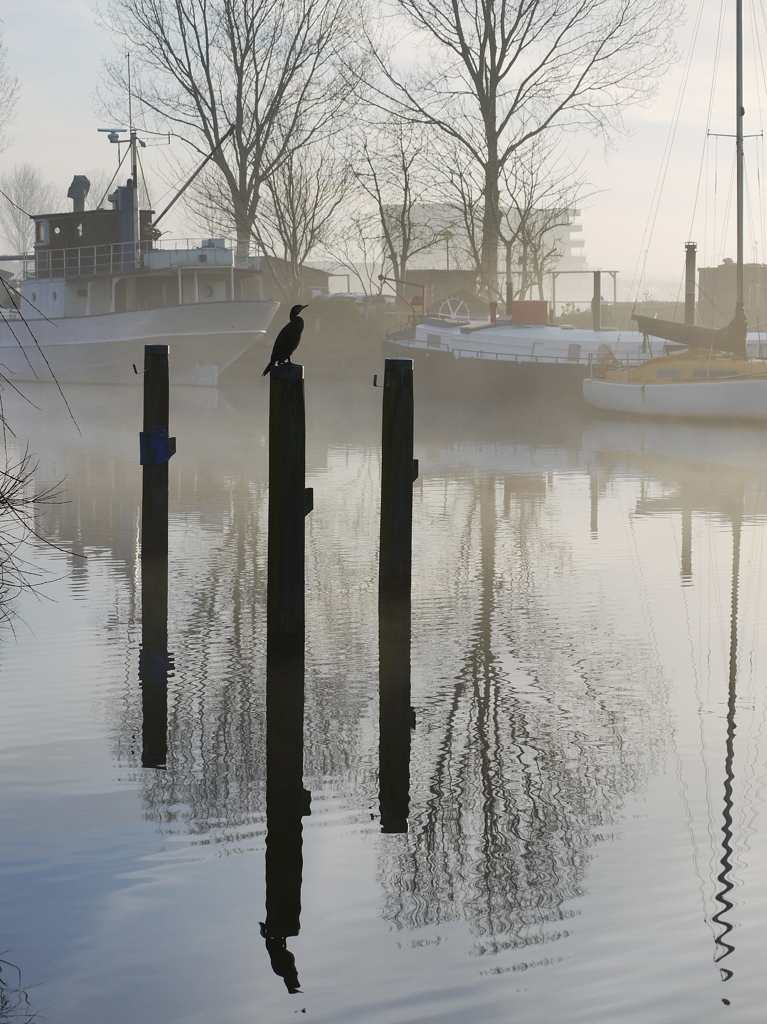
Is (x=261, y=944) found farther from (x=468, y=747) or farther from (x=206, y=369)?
(x=206, y=369)

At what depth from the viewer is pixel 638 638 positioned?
8.39 m

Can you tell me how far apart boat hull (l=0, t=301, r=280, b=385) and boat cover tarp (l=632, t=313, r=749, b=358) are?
13420 mm

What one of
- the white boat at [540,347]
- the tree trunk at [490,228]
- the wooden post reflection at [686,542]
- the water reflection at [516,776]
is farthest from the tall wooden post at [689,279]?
the water reflection at [516,776]

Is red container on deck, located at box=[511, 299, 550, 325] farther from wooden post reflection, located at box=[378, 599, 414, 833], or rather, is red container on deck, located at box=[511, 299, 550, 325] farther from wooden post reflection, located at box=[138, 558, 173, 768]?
wooden post reflection, located at box=[378, 599, 414, 833]

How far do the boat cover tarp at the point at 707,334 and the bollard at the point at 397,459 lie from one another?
19836mm

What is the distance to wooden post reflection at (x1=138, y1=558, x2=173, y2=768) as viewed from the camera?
6133 mm

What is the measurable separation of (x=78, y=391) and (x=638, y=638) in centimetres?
3191

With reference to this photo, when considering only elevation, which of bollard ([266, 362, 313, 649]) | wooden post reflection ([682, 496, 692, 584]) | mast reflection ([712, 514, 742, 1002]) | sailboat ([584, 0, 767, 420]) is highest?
sailboat ([584, 0, 767, 420])

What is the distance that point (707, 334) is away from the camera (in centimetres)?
2725

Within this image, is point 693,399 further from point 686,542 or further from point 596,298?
point 686,542

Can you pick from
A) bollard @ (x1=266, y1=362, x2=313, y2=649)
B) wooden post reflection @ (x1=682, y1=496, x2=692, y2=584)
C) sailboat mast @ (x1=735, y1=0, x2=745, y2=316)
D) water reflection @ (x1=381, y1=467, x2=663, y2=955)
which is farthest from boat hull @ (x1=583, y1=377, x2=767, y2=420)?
bollard @ (x1=266, y1=362, x2=313, y2=649)

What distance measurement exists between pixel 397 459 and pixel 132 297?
32651 millimetres

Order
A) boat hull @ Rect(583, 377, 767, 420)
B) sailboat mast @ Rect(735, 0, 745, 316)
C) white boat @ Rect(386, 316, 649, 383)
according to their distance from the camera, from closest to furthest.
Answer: boat hull @ Rect(583, 377, 767, 420)
sailboat mast @ Rect(735, 0, 745, 316)
white boat @ Rect(386, 316, 649, 383)

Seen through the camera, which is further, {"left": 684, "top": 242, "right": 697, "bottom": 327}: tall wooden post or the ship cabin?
the ship cabin
